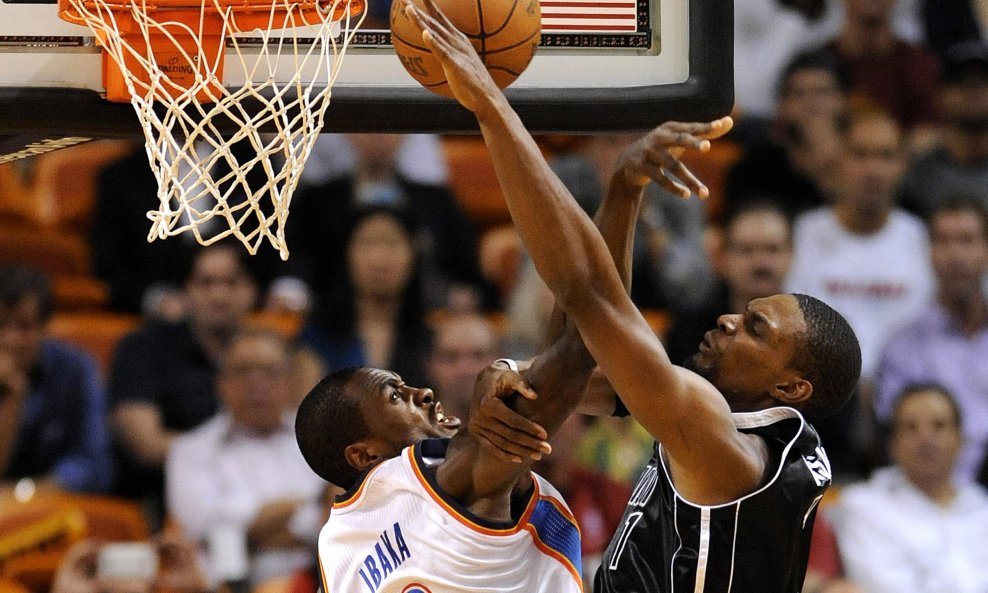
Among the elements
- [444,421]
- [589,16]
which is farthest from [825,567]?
[589,16]

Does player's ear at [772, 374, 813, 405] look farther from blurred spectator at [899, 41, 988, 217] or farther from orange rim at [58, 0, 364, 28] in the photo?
blurred spectator at [899, 41, 988, 217]

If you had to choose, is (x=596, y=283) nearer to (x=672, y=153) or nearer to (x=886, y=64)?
(x=672, y=153)

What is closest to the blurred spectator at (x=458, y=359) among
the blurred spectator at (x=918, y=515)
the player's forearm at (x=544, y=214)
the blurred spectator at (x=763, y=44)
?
the blurred spectator at (x=918, y=515)

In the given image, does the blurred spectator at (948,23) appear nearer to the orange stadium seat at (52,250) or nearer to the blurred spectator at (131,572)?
the orange stadium seat at (52,250)

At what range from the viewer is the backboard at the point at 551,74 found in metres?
3.48

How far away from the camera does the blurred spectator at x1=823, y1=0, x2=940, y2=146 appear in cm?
726

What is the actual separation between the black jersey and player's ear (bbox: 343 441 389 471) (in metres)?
0.64

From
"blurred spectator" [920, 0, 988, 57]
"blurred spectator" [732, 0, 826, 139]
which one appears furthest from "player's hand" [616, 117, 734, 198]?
"blurred spectator" [920, 0, 988, 57]

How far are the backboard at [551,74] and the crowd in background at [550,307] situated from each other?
221 cm

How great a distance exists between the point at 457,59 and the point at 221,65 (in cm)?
81

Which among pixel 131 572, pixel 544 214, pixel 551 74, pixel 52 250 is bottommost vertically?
pixel 131 572

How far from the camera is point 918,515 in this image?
5852 millimetres

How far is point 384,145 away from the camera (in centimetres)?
658

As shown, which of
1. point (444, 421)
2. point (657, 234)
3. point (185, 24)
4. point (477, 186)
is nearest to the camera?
point (185, 24)
